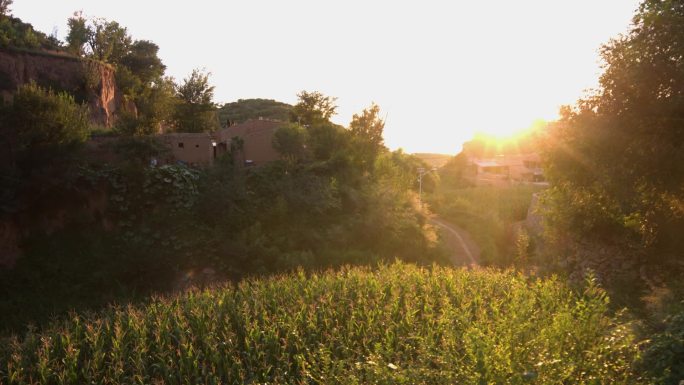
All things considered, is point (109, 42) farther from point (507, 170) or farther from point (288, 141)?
point (507, 170)

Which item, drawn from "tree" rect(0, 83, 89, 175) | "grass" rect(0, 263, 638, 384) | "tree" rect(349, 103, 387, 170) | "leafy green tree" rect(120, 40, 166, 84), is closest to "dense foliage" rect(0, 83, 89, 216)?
"tree" rect(0, 83, 89, 175)

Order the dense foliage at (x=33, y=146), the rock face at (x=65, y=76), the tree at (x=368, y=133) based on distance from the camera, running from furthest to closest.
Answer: the tree at (x=368, y=133) → the rock face at (x=65, y=76) → the dense foliage at (x=33, y=146)

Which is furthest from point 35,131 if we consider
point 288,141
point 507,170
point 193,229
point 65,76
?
point 507,170

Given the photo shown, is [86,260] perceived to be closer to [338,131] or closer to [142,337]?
[142,337]

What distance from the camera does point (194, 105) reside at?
25641 mm

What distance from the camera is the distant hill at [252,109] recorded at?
5789cm

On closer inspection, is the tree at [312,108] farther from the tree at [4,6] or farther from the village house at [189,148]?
the tree at [4,6]

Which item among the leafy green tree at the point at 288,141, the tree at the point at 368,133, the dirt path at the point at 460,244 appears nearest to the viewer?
the dirt path at the point at 460,244

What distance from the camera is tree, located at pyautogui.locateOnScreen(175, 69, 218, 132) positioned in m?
25.4

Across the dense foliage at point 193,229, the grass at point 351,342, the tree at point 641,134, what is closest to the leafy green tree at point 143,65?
the dense foliage at point 193,229

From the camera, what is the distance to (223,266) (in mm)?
17359

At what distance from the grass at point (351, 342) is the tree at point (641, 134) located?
3.91 m

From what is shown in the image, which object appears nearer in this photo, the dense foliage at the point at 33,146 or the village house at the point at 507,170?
the dense foliage at the point at 33,146

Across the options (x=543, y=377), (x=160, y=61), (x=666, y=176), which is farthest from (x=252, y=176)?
(x=160, y=61)
